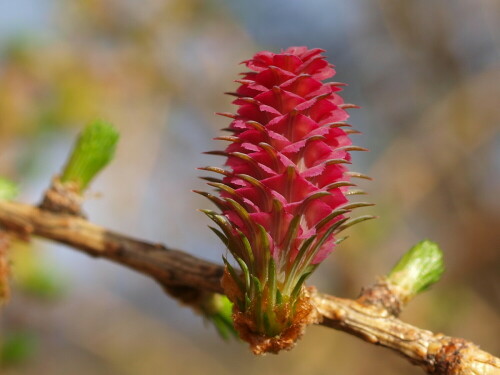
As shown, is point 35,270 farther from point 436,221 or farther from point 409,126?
point 409,126

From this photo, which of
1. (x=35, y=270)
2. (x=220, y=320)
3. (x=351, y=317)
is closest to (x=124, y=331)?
(x=35, y=270)

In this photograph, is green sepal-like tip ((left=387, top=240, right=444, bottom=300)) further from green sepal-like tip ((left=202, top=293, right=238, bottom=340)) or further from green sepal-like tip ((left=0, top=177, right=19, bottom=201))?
green sepal-like tip ((left=0, top=177, right=19, bottom=201))

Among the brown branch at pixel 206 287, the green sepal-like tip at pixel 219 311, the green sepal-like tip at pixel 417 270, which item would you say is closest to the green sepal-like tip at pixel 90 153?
the brown branch at pixel 206 287

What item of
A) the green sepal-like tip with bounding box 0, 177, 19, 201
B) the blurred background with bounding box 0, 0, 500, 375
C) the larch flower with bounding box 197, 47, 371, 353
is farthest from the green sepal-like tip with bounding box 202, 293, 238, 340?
the blurred background with bounding box 0, 0, 500, 375

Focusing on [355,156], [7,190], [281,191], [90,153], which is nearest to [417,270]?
[281,191]

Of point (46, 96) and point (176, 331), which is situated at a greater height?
point (46, 96)

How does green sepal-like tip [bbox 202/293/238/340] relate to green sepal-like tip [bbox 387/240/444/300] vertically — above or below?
below
